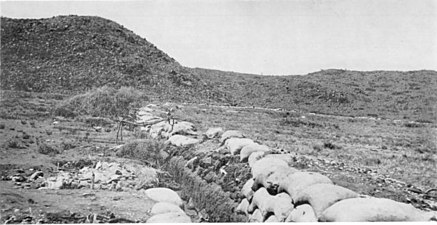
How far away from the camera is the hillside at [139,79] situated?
34.3 metres

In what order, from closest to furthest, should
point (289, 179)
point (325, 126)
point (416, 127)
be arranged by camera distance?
point (289, 179), point (325, 126), point (416, 127)

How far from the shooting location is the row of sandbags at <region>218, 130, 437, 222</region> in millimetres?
3789

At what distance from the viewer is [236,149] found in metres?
8.02

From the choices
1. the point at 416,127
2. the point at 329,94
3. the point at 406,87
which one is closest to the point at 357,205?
the point at 416,127

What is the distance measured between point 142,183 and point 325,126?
14.8 m

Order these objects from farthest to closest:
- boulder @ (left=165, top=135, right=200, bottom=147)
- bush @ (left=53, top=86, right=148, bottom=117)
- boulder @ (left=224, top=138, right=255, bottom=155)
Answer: bush @ (left=53, top=86, right=148, bottom=117) < boulder @ (left=165, top=135, right=200, bottom=147) < boulder @ (left=224, top=138, right=255, bottom=155)

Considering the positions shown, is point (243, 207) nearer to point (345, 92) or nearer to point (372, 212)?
point (372, 212)

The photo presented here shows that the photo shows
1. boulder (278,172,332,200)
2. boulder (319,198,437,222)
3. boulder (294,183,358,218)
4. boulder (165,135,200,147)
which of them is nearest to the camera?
boulder (319,198,437,222)

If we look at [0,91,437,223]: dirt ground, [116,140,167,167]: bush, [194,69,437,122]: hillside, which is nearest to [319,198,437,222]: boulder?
[0,91,437,223]: dirt ground

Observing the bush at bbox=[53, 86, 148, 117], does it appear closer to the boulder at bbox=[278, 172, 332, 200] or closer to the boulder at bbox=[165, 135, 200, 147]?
the boulder at bbox=[165, 135, 200, 147]

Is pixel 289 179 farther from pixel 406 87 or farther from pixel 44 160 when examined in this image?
pixel 406 87

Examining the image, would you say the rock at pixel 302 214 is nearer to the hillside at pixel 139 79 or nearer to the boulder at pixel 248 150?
the boulder at pixel 248 150

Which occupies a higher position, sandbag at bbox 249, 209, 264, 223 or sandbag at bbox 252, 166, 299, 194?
sandbag at bbox 252, 166, 299, 194

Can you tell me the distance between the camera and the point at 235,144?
8.25 metres
